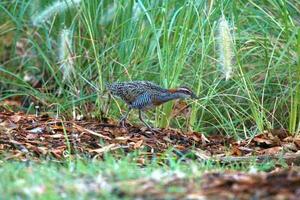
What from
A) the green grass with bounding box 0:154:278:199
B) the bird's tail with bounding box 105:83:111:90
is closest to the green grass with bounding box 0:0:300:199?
the bird's tail with bounding box 105:83:111:90

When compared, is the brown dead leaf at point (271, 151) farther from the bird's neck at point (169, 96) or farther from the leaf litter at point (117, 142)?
the bird's neck at point (169, 96)

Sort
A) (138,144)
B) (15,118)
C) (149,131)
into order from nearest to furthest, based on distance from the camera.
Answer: (138,144)
(149,131)
(15,118)

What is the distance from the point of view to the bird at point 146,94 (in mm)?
8422

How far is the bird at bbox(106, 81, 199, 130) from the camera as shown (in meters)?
8.42

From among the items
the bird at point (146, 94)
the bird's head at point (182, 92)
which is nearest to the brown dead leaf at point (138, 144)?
the bird at point (146, 94)

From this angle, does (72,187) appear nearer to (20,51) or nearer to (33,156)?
(33,156)

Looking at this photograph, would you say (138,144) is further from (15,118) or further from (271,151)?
(15,118)

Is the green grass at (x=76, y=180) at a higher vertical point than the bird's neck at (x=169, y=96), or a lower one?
lower

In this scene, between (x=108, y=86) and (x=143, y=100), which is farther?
(x=108, y=86)

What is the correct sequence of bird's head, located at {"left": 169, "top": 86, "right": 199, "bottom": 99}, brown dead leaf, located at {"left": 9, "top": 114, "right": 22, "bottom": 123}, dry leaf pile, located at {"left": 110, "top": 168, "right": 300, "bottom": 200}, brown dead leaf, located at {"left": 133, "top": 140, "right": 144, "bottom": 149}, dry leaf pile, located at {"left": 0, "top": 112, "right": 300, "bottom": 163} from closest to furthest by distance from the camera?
dry leaf pile, located at {"left": 110, "top": 168, "right": 300, "bottom": 200} → dry leaf pile, located at {"left": 0, "top": 112, "right": 300, "bottom": 163} → brown dead leaf, located at {"left": 133, "top": 140, "right": 144, "bottom": 149} → bird's head, located at {"left": 169, "top": 86, "right": 199, "bottom": 99} → brown dead leaf, located at {"left": 9, "top": 114, "right": 22, "bottom": 123}

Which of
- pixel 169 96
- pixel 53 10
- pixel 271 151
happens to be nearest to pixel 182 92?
pixel 169 96

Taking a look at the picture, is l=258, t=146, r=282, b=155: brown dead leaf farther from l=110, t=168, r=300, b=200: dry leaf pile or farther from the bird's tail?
l=110, t=168, r=300, b=200: dry leaf pile

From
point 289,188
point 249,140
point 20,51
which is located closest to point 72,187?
point 289,188

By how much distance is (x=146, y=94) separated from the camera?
8.46 meters
